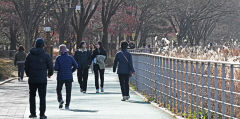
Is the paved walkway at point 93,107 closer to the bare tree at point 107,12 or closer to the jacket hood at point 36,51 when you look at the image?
the jacket hood at point 36,51

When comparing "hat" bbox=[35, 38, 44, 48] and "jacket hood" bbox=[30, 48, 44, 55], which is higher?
"hat" bbox=[35, 38, 44, 48]

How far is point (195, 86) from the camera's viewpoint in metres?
15.3

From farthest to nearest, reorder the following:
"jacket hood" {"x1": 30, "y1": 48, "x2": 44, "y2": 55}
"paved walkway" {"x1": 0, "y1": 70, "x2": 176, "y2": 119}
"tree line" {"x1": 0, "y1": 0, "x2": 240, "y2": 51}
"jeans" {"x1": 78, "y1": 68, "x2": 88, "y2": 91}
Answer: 1. "tree line" {"x1": 0, "y1": 0, "x2": 240, "y2": 51}
2. "jeans" {"x1": 78, "y1": 68, "x2": 88, "y2": 91}
3. "paved walkway" {"x1": 0, "y1": 70, "x2": 176, "y2": 119}
4. "jacket hood" {"x1": 30, "y1": 48, "x2": 44, "y2": 55}

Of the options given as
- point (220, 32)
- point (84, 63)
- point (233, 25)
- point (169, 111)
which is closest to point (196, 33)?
point (233, 25)

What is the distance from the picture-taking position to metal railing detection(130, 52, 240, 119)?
12.9 metres

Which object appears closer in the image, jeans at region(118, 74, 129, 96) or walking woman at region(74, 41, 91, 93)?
jeans at region(118, 74, 129, 96)

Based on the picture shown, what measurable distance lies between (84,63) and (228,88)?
37.2 feet

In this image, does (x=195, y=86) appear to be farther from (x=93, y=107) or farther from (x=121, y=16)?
(x=121, y=16)

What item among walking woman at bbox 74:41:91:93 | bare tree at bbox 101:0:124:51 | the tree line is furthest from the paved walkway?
bare tree at bbox 101:0:124:51

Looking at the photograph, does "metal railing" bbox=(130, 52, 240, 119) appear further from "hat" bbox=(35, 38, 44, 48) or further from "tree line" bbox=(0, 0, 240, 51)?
"tree line" bbox=(0, 0, 240, 51)

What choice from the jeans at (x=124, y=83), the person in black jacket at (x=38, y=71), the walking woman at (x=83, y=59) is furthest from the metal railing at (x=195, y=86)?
the person in black jacket at (x=38, y=71)

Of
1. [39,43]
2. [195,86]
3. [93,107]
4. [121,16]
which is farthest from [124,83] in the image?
[121,16]

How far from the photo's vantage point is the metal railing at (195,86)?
12883mm

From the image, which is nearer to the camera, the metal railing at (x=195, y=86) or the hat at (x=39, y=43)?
the metal railing at (x=195, y=86)
